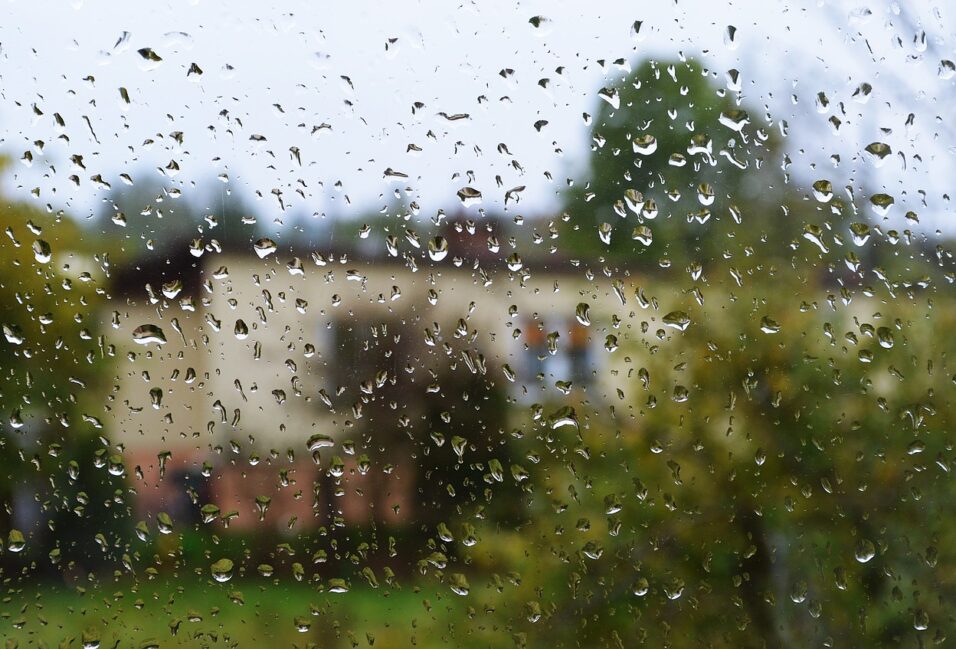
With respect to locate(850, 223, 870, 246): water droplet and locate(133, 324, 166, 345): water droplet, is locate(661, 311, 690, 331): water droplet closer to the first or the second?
locate(850, 223, 870, 246): water droplet

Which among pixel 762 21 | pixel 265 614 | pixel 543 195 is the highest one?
pixel 762 21

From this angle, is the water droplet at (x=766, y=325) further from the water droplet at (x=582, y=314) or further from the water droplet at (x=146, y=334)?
the water droplet at (x=146, y=334)

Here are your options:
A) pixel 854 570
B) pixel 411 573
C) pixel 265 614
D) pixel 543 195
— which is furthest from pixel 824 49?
pixel 265 614

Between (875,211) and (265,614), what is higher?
(875,211)

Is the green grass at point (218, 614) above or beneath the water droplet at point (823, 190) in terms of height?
beneath

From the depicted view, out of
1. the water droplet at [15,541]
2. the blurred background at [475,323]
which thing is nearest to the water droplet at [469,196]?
the blurred background at [475,323]

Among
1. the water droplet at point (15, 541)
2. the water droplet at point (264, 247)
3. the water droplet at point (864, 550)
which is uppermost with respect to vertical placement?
the water droplet at point (264, 247)

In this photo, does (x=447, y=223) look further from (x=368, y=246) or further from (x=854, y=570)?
(x=854, y=570)

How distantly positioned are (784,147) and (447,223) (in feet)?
1.26

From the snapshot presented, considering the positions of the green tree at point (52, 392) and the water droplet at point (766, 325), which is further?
the water droplet at point (766, 325)

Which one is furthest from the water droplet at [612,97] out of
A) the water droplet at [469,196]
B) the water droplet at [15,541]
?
the water droplet at [15,541]

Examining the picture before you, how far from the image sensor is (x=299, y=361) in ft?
2.56

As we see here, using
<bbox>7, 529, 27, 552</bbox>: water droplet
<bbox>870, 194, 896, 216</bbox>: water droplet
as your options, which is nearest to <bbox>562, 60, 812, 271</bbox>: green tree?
<bbox>870, 194, 896, 216</bbox>: water droplet

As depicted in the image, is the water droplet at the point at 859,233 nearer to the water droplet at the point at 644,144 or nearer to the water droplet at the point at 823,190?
the water droplet at the point at 823,190
